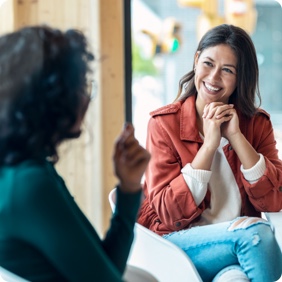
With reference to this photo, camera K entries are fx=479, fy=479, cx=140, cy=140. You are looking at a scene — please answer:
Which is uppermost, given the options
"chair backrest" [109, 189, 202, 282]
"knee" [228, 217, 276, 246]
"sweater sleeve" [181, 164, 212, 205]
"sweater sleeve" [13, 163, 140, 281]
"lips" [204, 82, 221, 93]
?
"lips" [204, 82, 221, 93]

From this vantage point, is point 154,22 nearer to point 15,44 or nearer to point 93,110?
point 93,110

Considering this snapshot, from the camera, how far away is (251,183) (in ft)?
1.86

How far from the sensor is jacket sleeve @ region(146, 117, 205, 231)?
0.56 meters

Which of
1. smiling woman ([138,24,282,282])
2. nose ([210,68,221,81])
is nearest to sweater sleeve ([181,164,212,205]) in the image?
smiling woman ([138,24,282,282])

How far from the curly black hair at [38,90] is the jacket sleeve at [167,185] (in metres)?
0.21

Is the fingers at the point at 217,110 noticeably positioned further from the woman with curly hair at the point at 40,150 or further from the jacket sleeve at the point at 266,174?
the woman with curly hair at the point at 40,150

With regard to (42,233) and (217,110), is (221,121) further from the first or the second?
A: (42,233)

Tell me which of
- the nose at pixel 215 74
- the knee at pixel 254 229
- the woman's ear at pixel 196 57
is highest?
the woman's ear at pixel 196 57

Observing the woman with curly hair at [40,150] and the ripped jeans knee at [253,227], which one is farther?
the ripped jeans knee at [253,227]

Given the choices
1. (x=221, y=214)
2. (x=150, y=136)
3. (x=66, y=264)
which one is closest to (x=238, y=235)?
(x=221, y=214)

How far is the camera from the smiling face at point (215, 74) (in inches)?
22.0

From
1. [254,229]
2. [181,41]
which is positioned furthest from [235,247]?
[181,41]

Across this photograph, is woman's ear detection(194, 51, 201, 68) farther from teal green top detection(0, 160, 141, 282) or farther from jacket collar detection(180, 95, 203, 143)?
teal green top detection(0, 160, 141, 282)

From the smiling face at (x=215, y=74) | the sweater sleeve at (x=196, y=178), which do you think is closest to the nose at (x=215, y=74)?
the smiling face at (x=215, y=74)
